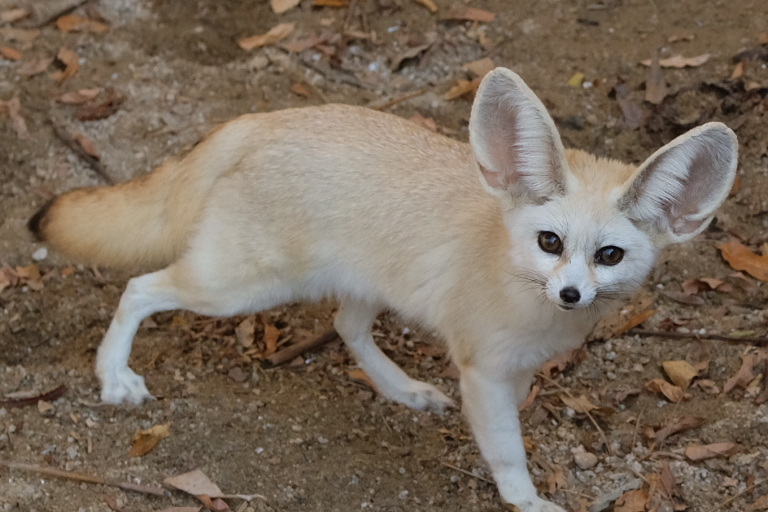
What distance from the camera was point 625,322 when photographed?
4418 mm

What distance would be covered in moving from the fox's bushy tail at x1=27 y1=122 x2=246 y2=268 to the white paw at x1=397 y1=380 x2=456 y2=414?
4.09 ft

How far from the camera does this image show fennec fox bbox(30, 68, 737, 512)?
2740mm

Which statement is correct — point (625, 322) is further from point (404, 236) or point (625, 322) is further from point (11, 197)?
point (11, 197)

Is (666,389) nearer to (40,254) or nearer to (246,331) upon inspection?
(246,331)

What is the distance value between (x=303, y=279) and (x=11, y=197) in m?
2.32

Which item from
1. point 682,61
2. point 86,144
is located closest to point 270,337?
point 86,144

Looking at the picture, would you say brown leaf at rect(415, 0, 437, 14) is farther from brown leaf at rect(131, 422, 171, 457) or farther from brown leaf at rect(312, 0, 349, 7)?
brown leaf at rect(131, 422, 171, 457)

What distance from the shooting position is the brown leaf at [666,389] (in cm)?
393

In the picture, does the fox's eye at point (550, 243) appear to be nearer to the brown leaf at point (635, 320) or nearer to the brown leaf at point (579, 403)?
the brown leaf at point (579, 403)

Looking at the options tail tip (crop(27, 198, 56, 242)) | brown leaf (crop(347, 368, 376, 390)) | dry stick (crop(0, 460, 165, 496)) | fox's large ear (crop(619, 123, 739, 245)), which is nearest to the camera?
fox's large ear (crop(619, 123, 739, 245))

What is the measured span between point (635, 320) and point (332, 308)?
1612 millimetres

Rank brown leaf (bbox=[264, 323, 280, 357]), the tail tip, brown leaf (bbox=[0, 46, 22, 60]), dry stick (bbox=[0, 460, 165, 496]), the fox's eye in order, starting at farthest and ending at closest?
brown leaf (bbox=[0, 46, 22, 60]) < brown leaf (bbox=[264, 323, 280, 357]) < the tail tip < dry stick (bbox=[0, 460, 165, 496]) < the fox's eye

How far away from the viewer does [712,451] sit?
3.54 m

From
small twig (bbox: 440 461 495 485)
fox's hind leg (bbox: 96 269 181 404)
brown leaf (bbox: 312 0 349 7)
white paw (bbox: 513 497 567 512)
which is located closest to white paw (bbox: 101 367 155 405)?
fox's hind leg (bbox: 96 269 181 404)
